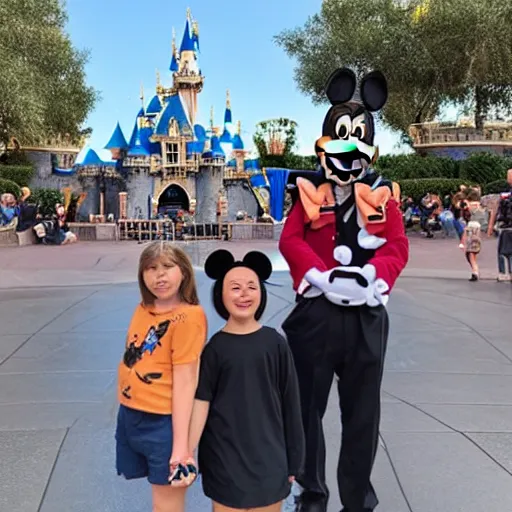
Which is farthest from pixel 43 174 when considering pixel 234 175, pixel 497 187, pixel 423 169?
pixel 497 187

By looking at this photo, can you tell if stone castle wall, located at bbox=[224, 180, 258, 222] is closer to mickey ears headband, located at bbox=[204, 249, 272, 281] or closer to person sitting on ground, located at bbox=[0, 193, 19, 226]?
person sitting on ground, located at bbox=[0, 193, 19, 226]

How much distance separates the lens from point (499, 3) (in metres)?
21.7

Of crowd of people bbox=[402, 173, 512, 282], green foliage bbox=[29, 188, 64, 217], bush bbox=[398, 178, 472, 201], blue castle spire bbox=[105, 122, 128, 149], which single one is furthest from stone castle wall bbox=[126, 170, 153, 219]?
crowd of people bbox=[402, 173, 512, 282]

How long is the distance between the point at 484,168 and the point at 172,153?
1164 centimetres

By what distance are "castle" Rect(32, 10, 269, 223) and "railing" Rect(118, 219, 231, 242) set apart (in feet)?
6.97

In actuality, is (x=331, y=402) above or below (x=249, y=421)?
below

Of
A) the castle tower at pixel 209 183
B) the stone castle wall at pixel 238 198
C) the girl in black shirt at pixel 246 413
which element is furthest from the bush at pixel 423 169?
the girl in black shirt at pixel 246 413

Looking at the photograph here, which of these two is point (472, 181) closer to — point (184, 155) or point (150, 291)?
point (184, 155)

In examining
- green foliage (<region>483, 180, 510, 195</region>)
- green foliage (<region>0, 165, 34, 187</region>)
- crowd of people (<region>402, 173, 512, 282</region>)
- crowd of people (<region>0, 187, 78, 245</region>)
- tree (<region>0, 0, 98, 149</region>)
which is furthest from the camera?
green foliage (<region>0, 165, 34, 187</region>)

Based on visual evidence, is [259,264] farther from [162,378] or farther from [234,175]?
[234,175]

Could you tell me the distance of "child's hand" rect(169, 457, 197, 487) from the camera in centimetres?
183

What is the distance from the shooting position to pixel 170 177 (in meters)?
22.3

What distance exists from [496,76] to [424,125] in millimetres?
3648

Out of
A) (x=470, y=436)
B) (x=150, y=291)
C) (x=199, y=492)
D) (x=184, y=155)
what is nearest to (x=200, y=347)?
(x=150, y=291)
